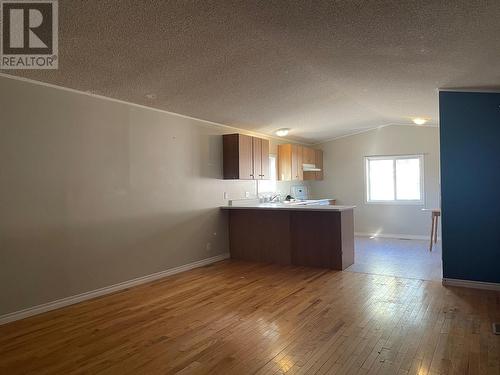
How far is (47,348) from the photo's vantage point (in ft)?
9.07

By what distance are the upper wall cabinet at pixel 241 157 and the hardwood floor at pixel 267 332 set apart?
79.1 inches

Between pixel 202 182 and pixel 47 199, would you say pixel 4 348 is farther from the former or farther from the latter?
pixel 202 182

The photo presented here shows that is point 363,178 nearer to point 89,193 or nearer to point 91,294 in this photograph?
point 89,193

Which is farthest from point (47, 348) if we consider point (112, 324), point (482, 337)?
point (482, 337)

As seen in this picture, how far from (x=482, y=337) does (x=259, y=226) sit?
350 centimetres

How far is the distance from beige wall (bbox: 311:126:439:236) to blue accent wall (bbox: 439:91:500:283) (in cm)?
369

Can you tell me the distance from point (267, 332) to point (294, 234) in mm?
2654

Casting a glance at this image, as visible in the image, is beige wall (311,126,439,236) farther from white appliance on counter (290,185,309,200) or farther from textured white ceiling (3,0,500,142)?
textured white ceiling (3,0,500,142)

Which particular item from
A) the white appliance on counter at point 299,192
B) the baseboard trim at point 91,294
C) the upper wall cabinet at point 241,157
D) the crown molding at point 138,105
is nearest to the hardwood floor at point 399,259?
the white appliance on counter at point 299,192

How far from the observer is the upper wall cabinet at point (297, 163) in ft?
24.6

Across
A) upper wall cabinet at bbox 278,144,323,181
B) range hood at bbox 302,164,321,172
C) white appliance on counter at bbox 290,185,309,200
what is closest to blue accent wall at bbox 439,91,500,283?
upper wall cabinet at bbox 278,144,323,181

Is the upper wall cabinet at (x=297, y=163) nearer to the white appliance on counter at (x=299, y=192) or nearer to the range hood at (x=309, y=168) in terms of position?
the range hood at (x=309, y=168)

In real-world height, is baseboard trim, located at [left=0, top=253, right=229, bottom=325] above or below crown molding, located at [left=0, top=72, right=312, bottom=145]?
below

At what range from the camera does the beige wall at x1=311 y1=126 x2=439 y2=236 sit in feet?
25.2
